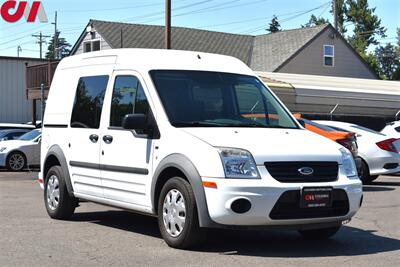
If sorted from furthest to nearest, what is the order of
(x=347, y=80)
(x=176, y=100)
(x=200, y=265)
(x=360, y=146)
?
(x=347, y=80) < (x=360, y=146) < (x=176, y=100) < (x=200, y=265)

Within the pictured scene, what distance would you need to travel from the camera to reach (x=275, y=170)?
21.0ft

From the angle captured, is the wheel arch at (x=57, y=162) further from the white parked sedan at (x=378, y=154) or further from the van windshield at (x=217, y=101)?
the white parked sedan at (x=378, y=154)

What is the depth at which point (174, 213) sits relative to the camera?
6781 millimetres

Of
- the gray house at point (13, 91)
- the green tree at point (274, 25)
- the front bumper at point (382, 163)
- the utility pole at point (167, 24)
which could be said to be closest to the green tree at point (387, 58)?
the green tree at point (274, 25)

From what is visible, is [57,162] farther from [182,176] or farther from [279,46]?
[279,46]

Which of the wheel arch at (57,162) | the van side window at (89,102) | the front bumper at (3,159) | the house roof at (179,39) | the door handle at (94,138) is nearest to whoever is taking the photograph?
the door handle at (94,138)

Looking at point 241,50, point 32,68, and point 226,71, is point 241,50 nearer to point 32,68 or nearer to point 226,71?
point 32,68

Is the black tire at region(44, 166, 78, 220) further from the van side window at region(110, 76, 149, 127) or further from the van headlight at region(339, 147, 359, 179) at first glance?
the van headlight at region(339, 147, 359, 179)

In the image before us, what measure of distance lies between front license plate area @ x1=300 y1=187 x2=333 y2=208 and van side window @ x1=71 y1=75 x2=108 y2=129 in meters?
2.97

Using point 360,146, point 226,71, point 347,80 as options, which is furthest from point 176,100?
point 347,80

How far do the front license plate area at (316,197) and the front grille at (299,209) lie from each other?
46 mm

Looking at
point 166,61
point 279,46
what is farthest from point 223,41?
point 166,61

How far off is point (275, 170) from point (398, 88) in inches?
991

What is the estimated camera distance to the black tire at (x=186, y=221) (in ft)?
21.4
